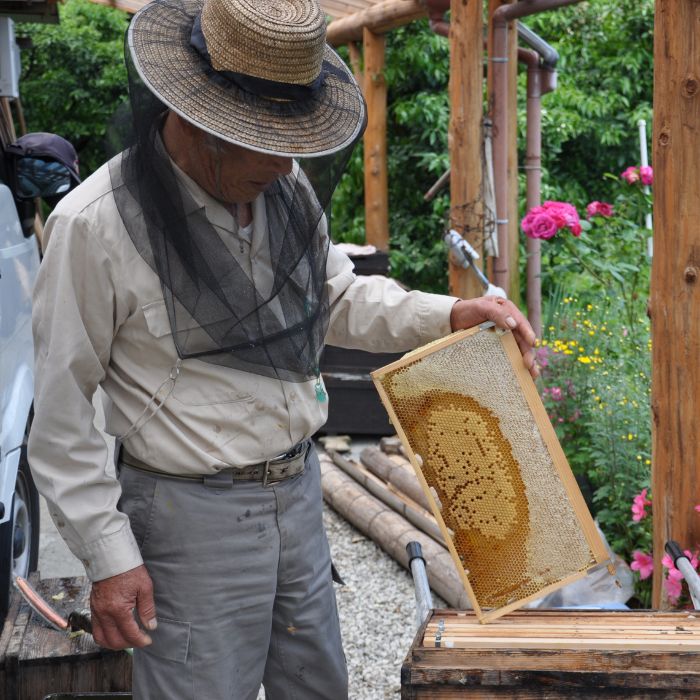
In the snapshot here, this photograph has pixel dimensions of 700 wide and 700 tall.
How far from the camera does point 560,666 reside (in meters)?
1.89

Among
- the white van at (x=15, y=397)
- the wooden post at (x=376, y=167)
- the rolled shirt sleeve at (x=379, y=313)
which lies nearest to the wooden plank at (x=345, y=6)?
the wooden post at (x=376, y=167)

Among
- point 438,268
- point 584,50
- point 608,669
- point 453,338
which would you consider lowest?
point 438,268

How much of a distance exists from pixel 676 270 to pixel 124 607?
1.85 metres

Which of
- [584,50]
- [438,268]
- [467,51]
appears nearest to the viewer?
[467,51]

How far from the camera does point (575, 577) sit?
2281 millimetres

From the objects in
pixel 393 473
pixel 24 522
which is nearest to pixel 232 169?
pixel 24 522

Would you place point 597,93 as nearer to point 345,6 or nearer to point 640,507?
point 345,6

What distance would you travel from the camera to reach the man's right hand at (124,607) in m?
2.06

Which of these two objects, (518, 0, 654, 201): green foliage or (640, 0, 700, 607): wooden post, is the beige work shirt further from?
(518, 0, 654, 201): green foliage

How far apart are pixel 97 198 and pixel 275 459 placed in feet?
2.28

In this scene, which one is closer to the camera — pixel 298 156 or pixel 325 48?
pixel 298 156

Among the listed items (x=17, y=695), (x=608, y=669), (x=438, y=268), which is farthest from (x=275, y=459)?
(x=438, y=268)

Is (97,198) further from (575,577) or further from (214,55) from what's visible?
(575,577)

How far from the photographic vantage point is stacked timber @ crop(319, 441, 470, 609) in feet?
14.0
